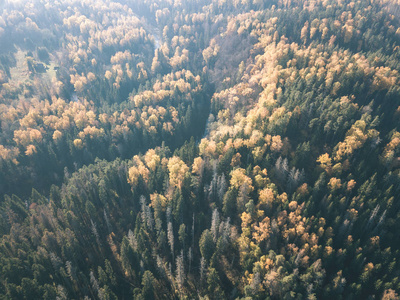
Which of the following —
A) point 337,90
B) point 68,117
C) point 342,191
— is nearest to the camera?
point 342,191

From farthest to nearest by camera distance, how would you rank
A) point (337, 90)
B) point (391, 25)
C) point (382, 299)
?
point (391, 25), point (337, 90), point (382, 299)

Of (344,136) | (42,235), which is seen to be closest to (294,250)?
(344,136)

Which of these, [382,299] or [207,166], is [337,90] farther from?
[382,299]

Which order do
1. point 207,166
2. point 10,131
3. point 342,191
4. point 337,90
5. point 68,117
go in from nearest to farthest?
1. point 342,191
2. point 207,166
3. point 337,90
4. point 10,131
5. point 68,117

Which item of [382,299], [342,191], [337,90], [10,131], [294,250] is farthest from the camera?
[10,131]

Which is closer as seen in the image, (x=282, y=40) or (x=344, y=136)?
(x=344, y=136)

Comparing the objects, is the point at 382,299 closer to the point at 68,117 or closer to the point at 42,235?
the point at 42,235

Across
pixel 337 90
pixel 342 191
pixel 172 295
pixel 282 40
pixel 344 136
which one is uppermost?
pixel 282 40

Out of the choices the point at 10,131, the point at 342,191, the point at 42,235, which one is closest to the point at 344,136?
the point at 342,191

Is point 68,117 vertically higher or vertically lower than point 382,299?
higher
